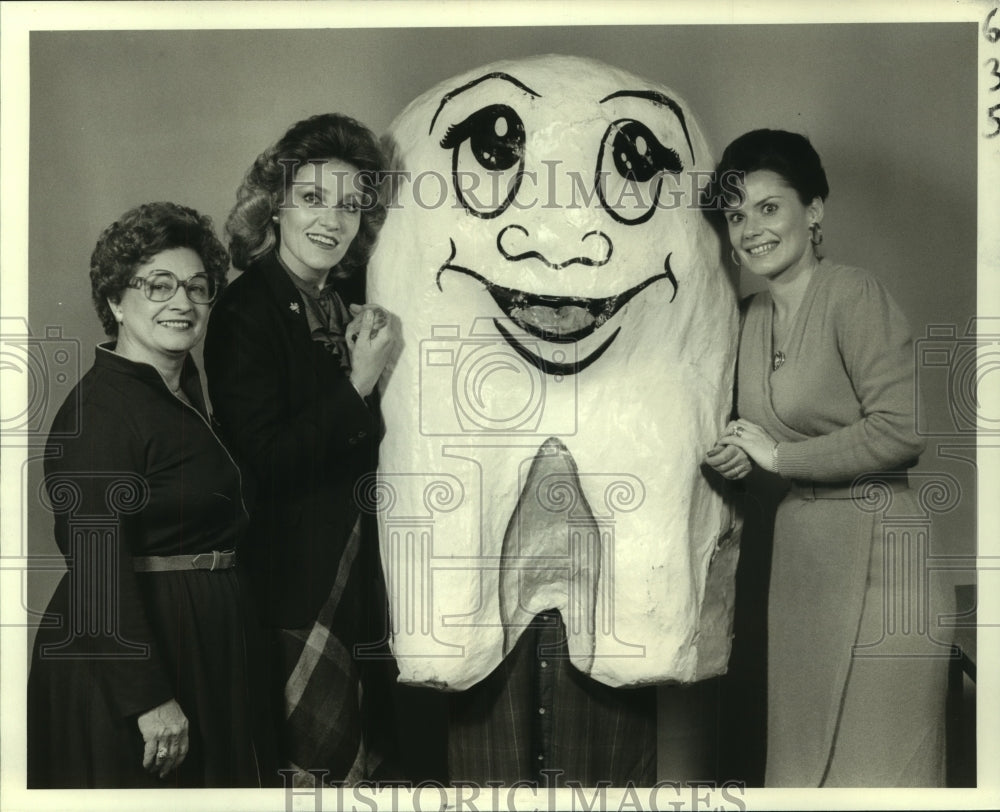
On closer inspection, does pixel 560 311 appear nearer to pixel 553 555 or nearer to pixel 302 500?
pixel 553 555

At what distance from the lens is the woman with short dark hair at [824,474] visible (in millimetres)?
1840

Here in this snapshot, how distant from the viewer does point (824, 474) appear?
6.04 feet

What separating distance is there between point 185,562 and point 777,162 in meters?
1.18

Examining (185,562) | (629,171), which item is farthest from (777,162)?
(185,562)

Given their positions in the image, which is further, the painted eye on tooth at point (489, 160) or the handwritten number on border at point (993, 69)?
the handwritten number on border at point (993, 69)

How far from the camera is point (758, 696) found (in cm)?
190

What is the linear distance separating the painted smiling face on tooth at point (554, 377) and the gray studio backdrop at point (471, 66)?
0.11 m

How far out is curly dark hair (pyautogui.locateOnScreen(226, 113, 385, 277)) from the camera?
186cm

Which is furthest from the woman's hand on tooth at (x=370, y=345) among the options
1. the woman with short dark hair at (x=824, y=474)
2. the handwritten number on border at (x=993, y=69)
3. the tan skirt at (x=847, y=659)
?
the handwritten number on border at (x=993, y=69)

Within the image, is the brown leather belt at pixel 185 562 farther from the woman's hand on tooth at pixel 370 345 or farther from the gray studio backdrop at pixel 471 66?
the woman's hand on tooth at pixel 370 345

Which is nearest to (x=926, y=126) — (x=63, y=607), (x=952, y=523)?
(x=952, y=523)

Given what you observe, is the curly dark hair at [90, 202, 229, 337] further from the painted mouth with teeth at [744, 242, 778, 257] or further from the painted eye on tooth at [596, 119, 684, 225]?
the painted mouth with teeth at [744, 242, 778, 257]

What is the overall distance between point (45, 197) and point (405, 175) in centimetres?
63

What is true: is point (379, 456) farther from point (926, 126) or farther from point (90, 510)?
point (926, 126)
